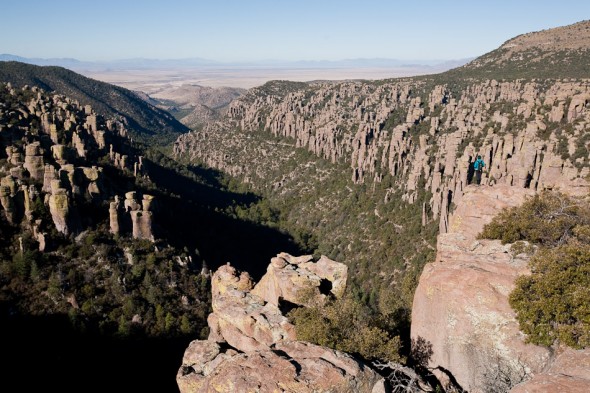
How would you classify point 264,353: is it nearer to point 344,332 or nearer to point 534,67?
point 344,332

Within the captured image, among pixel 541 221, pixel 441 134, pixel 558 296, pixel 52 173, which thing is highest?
pixel 541 221

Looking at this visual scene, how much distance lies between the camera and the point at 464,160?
73.5 metres

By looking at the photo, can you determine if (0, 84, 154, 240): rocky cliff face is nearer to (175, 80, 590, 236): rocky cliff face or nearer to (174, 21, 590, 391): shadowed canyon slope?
(174, 21, 590, 391): shadowed canyon slope

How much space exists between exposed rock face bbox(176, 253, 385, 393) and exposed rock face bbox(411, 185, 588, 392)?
477 cm

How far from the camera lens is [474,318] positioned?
18078 mm

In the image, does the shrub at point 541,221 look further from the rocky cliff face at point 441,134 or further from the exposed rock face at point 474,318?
the rocky cliff face at point 441,134

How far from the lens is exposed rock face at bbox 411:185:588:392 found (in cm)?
1733

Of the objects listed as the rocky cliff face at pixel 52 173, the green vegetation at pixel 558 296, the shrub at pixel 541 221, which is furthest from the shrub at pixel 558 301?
the rocky cliff face at pixel 52 173

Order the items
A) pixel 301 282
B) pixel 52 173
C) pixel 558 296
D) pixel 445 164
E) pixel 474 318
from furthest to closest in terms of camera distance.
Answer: pixel 445 164 → pixel 52 173 → pixel 301 282 → pixel 474 318 → pixel 558 296

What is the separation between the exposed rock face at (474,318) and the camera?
1733 cm

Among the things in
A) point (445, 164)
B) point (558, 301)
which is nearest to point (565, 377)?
point (558, 301)

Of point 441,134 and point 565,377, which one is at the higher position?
point 565,377

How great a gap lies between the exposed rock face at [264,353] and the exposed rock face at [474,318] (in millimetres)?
4766

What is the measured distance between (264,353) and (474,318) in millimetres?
9313
